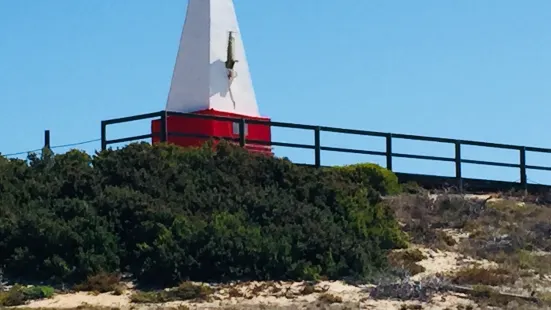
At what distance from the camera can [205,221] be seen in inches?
683

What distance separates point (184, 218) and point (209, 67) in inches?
398

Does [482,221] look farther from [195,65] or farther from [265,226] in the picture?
[195,65]

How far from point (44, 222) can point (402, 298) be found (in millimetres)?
5448

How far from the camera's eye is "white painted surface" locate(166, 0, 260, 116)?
1045 inches

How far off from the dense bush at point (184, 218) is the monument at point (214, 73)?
574 cm

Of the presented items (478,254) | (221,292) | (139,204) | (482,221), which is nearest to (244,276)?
(221,292)

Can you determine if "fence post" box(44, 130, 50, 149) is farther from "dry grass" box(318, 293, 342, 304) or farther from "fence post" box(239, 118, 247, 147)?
"dry grass" box(318, 293, 342, 304)

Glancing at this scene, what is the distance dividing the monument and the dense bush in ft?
18.8

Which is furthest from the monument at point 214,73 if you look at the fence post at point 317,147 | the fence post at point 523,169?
the fence post at point 523,169

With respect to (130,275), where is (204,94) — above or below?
above

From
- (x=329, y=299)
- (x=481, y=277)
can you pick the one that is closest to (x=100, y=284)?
(x=329, y=299)

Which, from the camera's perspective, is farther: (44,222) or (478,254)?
(478,254)

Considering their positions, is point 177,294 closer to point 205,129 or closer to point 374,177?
point 374,177

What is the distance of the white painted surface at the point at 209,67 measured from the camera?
26547 mm
